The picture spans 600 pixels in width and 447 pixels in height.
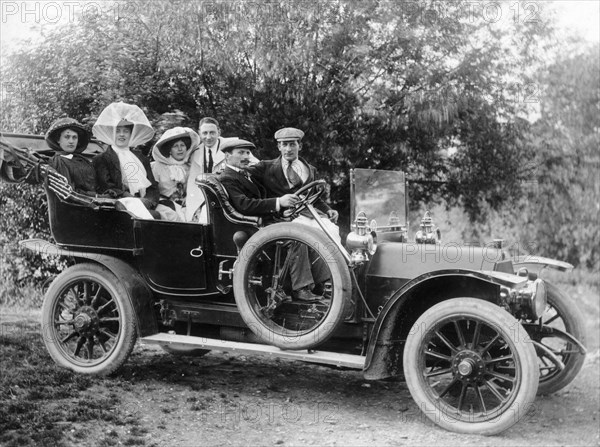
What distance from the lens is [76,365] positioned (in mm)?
4293

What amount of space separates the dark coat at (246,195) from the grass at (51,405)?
1.31m

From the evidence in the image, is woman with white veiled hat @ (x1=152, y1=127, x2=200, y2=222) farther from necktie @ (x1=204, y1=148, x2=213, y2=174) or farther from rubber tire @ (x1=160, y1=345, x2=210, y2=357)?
rubber tire @ (x1=160, y1=345, x2=210, y2=357)

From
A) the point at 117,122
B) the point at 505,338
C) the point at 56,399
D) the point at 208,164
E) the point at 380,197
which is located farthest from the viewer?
the point at 208,164

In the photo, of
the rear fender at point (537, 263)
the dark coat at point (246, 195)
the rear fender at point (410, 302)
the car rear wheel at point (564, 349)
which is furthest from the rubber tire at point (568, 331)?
the dark coat at point (246, 195)

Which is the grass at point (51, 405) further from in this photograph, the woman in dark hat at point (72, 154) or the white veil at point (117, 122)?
the white veil at point (117, 122)

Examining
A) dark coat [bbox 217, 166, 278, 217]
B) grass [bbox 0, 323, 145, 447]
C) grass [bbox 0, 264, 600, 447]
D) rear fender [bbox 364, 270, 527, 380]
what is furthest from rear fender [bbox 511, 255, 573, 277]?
grass [bbox 0, 323, 145, 447]

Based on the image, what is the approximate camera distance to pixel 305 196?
152 inches

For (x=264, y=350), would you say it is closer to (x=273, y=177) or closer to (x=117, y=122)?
(x=273, y=177)

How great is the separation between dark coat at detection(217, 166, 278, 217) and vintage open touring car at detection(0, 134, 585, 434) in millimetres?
58

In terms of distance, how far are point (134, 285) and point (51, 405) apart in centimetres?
93

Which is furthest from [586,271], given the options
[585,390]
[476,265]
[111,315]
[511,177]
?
[111,315]

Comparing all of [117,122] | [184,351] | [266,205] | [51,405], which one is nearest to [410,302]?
[266,205]

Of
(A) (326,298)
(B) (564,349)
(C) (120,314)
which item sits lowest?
(B) (564,349)

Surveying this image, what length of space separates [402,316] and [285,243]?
2.53 ft
